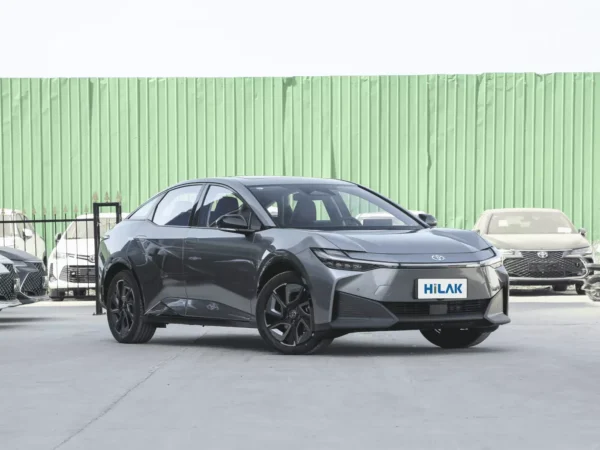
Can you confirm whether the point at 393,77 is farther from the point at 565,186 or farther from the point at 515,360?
the point at 515,360

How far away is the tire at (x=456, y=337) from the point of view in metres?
12.2

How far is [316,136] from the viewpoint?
28.9 meters

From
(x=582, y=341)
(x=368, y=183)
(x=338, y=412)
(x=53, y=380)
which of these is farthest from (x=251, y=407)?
(x=368, y=183)

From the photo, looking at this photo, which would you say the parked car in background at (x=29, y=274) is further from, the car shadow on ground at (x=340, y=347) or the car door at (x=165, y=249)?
the car door at (x=165, y=249)

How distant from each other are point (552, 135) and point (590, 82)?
1327 millimetres

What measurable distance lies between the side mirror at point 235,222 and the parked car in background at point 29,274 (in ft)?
19.5

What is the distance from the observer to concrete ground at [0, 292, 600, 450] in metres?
7.24

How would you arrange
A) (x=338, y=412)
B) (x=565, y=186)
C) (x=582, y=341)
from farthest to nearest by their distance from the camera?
1. (x=565, y=186)
2. (x=582, y=341)
3. (x=338, y=412)

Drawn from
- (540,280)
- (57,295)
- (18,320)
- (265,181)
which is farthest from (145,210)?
(57,295)

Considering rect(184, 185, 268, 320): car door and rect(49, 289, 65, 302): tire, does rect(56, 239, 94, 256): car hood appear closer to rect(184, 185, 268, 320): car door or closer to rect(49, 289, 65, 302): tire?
rect(49, 289, 65, 302): tire

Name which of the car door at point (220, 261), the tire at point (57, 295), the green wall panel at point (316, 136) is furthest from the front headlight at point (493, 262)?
the green wall panel at point (316, 136)

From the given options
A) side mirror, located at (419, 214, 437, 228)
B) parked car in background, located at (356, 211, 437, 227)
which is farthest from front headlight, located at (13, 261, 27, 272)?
side mirror, located at (419, 214, 437, 228)

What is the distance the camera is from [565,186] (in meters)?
28.6

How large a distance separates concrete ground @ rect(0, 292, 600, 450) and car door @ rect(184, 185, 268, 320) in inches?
16.4
